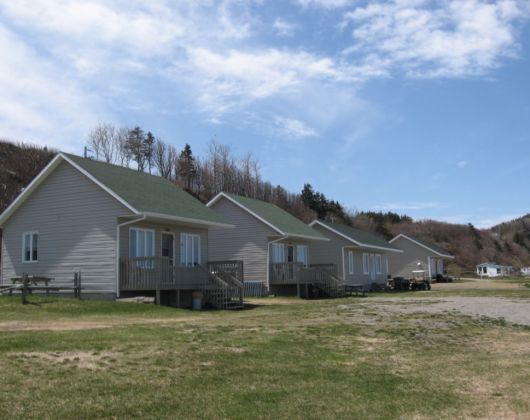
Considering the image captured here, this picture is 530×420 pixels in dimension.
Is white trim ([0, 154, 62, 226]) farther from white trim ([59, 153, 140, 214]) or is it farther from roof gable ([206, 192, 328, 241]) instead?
roof gable ([206, 192, 328, 241])

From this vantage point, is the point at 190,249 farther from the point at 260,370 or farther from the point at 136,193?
the point at 260,370

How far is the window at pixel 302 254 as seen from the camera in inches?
1586

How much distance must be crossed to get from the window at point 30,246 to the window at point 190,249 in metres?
6.26

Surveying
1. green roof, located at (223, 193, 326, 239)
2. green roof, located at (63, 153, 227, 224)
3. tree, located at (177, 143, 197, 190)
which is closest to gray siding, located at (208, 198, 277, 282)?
green roof, located at (223, 193, 326, 239)

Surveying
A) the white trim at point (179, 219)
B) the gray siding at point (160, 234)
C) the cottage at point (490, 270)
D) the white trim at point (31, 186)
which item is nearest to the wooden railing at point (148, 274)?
the gray siding at point (160, 234)

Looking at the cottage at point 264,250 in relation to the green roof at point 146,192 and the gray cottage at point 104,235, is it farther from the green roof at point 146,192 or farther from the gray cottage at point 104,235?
the gray cottage at point 104,235

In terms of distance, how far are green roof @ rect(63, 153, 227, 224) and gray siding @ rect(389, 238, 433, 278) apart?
1564 inches

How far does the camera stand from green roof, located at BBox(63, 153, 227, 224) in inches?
A: 997

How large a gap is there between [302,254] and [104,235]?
18.6 meters

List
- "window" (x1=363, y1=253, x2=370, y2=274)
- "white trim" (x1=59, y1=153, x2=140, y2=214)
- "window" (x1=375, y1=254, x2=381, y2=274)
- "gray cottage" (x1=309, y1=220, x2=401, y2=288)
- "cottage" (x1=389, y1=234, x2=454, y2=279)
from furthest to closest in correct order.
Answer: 1. "cottage" (x1=389, y1=234, x2=454, y2=279)
2. "window" (x1=375, y1=254, x2=381, y2=274)
3. "window" (x1=363, y1=253, x2=370, y2=274)
4. "gray cottage" (x1=309, y1=220, x2=401, y2=288)
5. "white trim" (x1=59, y1=153, x2=140, y2=214)

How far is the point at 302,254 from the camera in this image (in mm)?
41062

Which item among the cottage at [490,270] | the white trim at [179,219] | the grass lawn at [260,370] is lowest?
the grass lawn at [260,370]

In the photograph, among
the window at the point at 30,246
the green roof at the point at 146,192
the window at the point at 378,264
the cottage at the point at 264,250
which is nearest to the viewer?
the green roof at the point at 146,192

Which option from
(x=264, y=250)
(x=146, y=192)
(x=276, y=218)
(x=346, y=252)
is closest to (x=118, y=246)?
(x=146, y=192)
